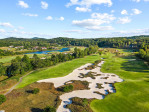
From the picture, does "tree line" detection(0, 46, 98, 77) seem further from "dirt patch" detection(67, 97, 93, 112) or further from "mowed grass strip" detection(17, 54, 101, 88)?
"dirt patch" detection(67, 97, 93, 112)

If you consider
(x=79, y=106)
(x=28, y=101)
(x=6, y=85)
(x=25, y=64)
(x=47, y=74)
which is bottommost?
(x=47, y=74)

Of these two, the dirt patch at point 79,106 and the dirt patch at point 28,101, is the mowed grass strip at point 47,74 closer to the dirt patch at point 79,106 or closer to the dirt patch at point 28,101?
the dirt patch at point 28,101

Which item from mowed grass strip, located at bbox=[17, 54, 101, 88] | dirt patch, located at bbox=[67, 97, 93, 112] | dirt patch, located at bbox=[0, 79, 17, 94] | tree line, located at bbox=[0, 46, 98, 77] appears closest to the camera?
dirt patch, located at bbox=[67, 97, 93, 112]

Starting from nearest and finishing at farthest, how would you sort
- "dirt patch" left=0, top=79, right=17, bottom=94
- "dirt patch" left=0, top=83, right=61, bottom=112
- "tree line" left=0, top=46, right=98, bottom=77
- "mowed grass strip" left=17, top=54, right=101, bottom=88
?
"dirt patch" left=0, top=83, right=61, bottom=112, "dirt patch" left=0, top=79, right=17, bottom=94, "mowed grass strip" left=17, top=54, right=101, bottom=88, "tree line" left=0, top=46, right=98, bottom=77

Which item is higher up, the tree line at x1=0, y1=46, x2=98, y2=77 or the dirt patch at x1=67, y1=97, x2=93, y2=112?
the tree line at x1=0, y1=46, x2=98, y2=77

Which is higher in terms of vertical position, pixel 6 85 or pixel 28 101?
pixel 6 85

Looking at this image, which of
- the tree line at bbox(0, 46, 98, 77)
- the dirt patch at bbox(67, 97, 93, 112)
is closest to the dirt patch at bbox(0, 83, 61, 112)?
the dirt patch at bbox(67, 97, 93, 112)

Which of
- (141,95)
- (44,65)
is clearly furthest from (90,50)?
(141,95)

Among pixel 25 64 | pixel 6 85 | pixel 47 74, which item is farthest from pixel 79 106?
pixel 25 64

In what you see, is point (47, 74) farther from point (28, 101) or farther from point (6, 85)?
point (28, 101)

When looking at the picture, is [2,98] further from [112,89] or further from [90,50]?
[90,50]

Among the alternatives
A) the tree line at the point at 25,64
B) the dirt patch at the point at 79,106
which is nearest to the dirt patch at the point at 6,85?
the tree line at the point at 25,64
